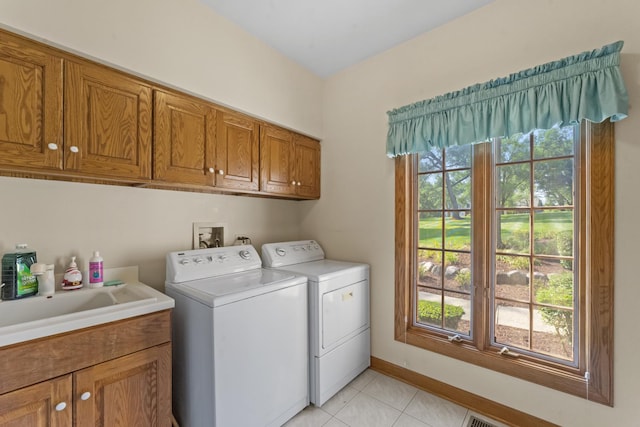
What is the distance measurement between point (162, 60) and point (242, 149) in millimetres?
706

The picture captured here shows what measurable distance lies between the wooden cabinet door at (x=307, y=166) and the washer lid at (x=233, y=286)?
2.97 feet

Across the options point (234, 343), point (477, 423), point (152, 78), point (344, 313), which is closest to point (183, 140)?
point (152, 78)

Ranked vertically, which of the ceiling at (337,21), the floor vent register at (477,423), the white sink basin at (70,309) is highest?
the ceiling at (337,21)

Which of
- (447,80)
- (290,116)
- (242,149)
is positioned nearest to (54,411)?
(242,149)

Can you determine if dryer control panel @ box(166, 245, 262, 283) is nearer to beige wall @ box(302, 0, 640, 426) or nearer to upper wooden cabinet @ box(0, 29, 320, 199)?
upper wooden cabinet @ box(0, 29, 320, 199)

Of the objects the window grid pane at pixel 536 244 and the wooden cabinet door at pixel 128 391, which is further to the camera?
the window grid pane at pixel 536 244

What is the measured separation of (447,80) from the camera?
1954mm

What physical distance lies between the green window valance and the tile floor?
184 cm

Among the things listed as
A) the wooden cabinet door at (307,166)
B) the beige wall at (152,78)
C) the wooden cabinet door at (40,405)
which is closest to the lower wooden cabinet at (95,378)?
the wooden cabinet door at (40,405)

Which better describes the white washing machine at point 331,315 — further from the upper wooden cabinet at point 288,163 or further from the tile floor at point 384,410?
the upper wooden cabinet at point 288,163

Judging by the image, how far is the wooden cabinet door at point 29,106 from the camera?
1.14m

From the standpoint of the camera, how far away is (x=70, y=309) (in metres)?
1.45

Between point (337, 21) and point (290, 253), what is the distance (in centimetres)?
184

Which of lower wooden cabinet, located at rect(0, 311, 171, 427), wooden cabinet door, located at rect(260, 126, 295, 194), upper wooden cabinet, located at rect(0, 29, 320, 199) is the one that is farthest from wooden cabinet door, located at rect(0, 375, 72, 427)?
wooden cabinet door, located at rect(260, 126, 295, 194)
